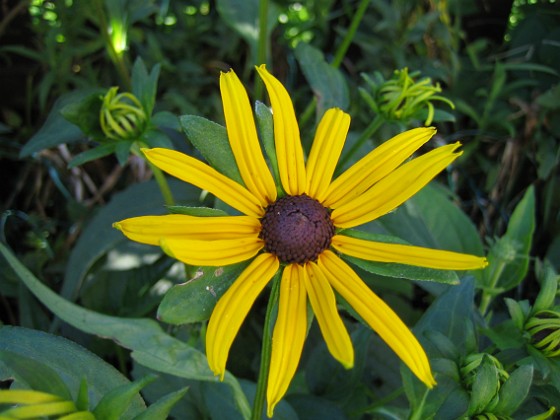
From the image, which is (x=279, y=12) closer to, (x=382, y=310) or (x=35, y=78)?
(x=35, y=78)

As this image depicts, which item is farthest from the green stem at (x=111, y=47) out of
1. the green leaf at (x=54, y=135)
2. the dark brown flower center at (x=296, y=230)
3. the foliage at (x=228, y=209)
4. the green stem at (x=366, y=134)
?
the dark brown flower center at (x=296, y=230)

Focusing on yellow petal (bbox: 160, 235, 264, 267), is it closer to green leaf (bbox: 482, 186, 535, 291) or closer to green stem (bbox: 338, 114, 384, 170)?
green stem (bbox: 338, 114, 384, 170)

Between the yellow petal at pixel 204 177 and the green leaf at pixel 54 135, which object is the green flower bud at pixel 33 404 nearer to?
the yellow petal at pixel 204 177

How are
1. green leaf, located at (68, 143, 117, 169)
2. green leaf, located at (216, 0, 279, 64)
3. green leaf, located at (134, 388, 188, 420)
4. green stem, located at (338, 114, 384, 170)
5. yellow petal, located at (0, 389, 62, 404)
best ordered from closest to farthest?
yellow petal, located at (0, 389, 62, 404) < green leaf, located at (134, 388, 188, 420) < green leaf, located at (68, 143, 117, 169) < green stem, located at (338, 114, 384, 170) < green leaf, located at (216, 0, 279, 64)

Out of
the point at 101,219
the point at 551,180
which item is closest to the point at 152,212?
the point at 101,219

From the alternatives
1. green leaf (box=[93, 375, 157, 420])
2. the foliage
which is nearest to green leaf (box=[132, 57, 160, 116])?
the foliage

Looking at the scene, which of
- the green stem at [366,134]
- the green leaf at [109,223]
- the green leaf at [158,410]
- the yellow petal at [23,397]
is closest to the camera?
the yellow petal at [23,397]

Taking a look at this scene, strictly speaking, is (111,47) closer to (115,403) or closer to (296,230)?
(296,230)

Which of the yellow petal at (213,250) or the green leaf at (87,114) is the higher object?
the green leaf at (87,114)
